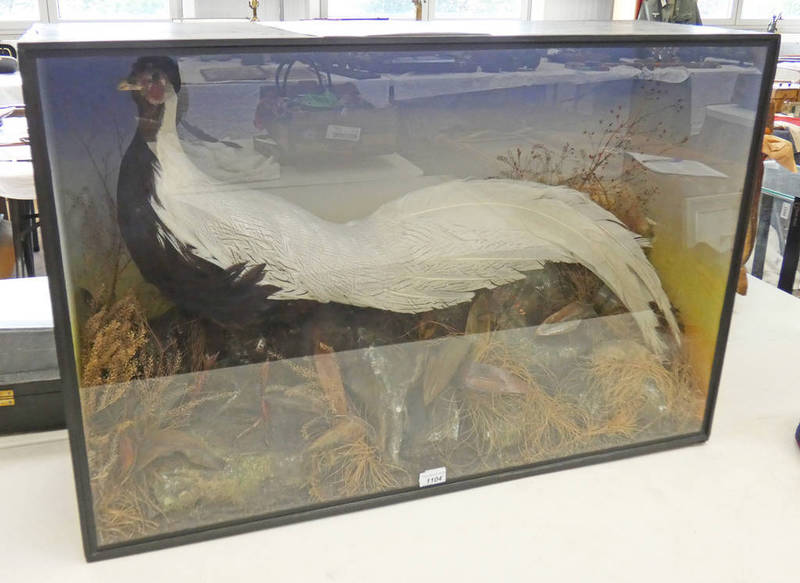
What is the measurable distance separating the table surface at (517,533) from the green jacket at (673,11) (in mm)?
2532

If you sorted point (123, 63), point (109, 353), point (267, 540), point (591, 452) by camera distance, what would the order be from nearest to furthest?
1. point (123, 63)
2. point (109, 353)
3. point (267, 540)
4. point (591, 452)

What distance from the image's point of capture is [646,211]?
3.04ft

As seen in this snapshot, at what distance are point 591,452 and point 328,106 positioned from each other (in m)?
0.58

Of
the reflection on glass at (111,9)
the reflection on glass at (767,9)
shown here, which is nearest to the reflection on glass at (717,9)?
the reflection on glass at (767,9)

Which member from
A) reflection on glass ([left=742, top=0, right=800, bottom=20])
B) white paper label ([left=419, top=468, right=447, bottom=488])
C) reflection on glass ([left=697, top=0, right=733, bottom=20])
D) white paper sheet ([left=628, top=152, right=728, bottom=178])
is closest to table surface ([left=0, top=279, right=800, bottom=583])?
white paper label ([left=419, top=468, right=447, bottom=488])

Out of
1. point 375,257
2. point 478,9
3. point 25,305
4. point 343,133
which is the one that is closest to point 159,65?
point 343,133

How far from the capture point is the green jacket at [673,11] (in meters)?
3.14

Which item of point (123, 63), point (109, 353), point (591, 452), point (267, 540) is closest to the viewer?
point (123, 63)

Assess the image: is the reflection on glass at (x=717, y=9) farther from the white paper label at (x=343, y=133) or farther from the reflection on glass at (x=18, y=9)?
the white paper label at (x=343, y=133)

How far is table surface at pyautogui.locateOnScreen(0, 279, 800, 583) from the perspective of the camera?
2.75 ft

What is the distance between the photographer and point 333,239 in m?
0.79

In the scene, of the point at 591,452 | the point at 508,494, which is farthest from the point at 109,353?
the point at 591,452

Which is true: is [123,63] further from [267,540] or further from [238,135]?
[267,540]

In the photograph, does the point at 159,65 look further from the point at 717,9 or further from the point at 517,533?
the point at 717,9
